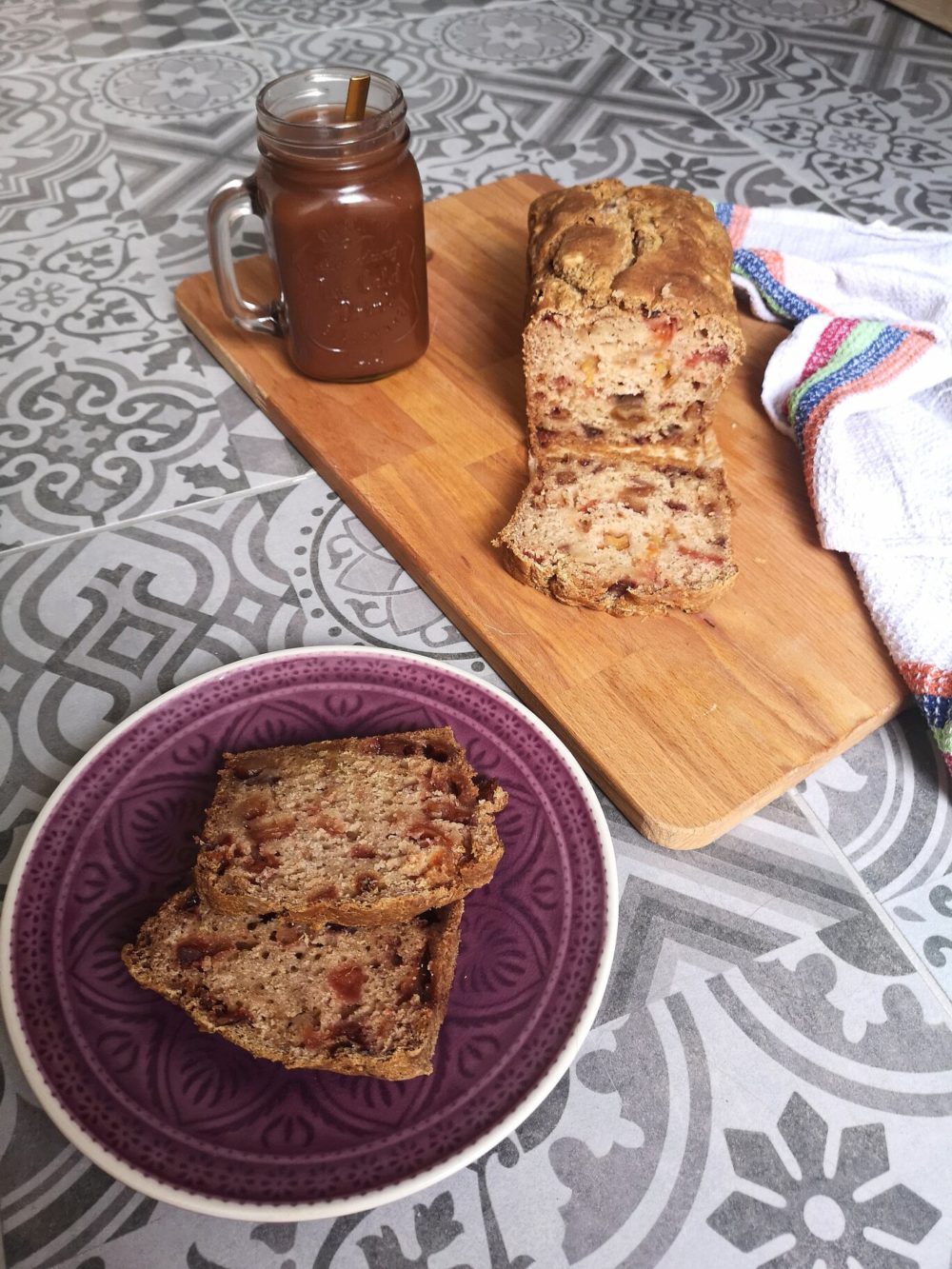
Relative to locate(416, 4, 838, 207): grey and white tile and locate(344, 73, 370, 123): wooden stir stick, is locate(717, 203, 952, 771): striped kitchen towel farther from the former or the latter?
locate(344, 73, 370, 123): wooden stir stick

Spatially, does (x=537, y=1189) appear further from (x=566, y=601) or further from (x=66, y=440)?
(x=66, y=440)

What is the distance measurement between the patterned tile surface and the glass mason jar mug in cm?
33

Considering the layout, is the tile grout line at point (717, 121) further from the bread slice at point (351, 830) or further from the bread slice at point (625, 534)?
the bread slice at point (351, 830)

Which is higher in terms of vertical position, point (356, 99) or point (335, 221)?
point (356, 99)

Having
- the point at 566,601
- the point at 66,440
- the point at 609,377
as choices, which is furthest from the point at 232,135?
the point at 566,601

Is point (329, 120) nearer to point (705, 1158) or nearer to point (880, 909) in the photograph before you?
point (880, 909)

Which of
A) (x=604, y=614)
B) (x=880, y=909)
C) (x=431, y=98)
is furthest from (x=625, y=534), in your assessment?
(x=431, y=98)

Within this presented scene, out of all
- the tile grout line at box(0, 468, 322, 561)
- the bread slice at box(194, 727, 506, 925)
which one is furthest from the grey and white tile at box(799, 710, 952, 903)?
the tile grout line at box(0, 468, 322, 561)

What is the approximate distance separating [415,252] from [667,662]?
1173mm

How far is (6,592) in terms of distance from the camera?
229 centimetres

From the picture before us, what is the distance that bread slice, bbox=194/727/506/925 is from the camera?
4.98 ft

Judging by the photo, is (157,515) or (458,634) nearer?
(458,634)

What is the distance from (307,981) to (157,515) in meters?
1.36

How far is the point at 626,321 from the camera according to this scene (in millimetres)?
2225
